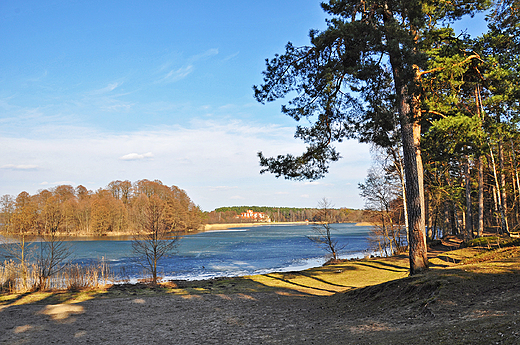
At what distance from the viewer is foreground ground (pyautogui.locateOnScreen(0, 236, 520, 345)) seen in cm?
490

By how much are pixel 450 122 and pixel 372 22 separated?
14.8 ft

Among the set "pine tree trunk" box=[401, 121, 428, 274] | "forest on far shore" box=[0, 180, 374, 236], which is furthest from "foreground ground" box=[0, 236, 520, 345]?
"forest on far shore" box=[0, 180, 374, 236]

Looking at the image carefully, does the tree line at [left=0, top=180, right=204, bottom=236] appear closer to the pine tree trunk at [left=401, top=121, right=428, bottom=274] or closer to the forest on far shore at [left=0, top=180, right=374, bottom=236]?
the forest on far shore at [left=0, top=180, right=374, bottom=236]

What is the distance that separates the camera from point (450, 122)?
10.8 m

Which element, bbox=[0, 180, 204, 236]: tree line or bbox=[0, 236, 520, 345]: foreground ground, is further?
bbox=[0, 180, 204, 236]: tree line

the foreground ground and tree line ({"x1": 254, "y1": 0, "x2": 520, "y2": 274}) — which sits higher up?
tree line ({"x1": 254, "y1": 0, "x2": 520, "y2": 274})

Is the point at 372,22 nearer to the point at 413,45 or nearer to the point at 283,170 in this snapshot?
the point at 413,45

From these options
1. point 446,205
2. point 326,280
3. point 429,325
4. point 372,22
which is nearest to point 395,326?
point 429,325

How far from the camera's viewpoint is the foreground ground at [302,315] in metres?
4.90

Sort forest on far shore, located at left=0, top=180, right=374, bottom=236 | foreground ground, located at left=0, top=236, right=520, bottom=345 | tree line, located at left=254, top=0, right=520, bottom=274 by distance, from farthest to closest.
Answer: forest on far shore, located at left=0, top=180, right=374, bottom=236
tree line, located at left=254, top=0, right=520, bottom=274
foreground ground, located at left=0, top=236, right=520, bottom=345

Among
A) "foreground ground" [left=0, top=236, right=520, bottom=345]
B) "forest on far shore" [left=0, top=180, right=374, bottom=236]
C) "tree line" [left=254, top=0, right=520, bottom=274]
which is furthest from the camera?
"forest on far shore" [left=0, top=180, right=374, bottom=236]

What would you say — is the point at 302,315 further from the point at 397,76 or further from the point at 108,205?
the point at 108,205

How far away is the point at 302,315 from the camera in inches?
316

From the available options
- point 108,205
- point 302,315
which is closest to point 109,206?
point 108,205
